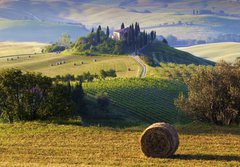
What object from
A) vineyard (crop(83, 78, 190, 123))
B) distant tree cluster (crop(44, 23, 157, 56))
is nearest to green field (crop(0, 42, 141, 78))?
distant tree cluster (crop(44, 23, 157, 56))

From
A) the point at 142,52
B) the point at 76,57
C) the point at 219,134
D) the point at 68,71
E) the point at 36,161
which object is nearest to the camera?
the point at 36,161

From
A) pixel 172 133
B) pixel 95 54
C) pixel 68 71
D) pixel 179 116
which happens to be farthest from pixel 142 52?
pixel 172 133

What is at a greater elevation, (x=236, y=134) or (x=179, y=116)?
(x=236, y=134)

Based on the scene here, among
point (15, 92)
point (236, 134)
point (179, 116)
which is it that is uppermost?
point (15, 92)

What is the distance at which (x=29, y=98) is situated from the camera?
40.8 metres

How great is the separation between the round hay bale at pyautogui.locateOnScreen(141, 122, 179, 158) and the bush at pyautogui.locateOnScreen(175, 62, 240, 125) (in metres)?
12.3

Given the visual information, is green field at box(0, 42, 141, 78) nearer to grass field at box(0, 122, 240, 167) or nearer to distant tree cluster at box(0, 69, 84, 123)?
distant tree cluster at box(0, 69, 84, 123)

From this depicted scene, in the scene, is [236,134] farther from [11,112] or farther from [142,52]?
[142,52]

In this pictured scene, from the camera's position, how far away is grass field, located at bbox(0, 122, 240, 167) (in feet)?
82.9

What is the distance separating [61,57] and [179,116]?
101 meters

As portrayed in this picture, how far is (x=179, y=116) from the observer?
2736 inches

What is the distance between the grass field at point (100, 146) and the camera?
82.9 ft

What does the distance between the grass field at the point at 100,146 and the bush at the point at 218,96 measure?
338 cm

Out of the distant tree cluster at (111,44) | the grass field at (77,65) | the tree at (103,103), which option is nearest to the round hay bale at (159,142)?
the tree at (103,103)
